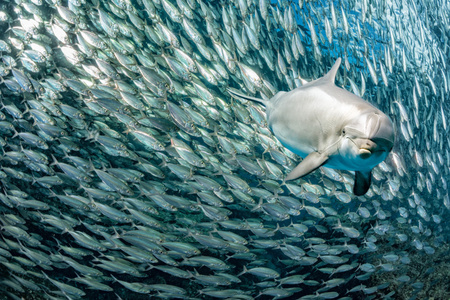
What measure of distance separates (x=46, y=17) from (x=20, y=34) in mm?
868

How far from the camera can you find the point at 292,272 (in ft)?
29.1

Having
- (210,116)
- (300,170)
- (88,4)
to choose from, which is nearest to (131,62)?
(210,116)

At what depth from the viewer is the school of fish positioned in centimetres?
492

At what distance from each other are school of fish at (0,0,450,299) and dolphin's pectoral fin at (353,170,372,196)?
2.86 metres

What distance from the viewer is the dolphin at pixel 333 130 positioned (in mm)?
1542

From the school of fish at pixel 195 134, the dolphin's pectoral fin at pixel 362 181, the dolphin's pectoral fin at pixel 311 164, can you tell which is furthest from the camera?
the school of fish at pixel 195 134

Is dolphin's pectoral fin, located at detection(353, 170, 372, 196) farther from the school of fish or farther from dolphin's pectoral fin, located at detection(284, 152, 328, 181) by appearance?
the school of fish

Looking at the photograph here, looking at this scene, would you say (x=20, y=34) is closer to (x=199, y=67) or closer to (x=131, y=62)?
(x=131, y=62)

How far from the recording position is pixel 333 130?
1789 millimetres

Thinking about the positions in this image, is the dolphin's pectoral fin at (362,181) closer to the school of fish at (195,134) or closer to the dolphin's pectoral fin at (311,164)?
the dolphin's pectoral fin at (311,164)

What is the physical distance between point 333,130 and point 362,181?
49cm

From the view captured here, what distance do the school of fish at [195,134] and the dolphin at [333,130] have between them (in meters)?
2.70

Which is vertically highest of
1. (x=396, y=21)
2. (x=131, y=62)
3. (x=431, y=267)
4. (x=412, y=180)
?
(x=131, y=62)

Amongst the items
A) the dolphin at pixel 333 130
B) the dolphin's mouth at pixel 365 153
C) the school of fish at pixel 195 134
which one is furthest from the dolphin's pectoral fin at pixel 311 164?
the school of fish at pixel 195 134
